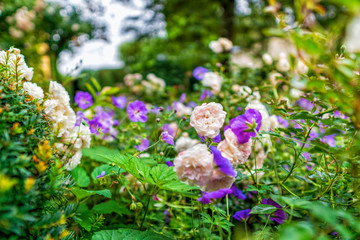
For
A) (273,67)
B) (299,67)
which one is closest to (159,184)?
(299,67)

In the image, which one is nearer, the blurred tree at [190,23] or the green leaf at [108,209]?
the green leaf at [108,209]

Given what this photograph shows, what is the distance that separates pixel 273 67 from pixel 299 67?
1.30ft

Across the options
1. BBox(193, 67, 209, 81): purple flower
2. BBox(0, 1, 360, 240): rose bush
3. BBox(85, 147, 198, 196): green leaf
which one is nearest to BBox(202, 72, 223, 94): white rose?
BBox(193, 67, 209, 81): purple flower

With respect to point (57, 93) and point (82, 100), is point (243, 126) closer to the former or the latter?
point (57, 93)

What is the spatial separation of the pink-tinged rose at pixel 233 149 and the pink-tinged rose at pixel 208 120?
46mm

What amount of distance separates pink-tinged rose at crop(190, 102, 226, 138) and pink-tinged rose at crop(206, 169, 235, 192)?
175 millimetres

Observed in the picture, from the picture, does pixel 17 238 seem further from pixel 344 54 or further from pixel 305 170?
pixel 305 170

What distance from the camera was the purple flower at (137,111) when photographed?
4.45ft

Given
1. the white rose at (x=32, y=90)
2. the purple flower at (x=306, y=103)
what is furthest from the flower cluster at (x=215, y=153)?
the purple flower at (x=306, y=103)

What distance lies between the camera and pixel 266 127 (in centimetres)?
118

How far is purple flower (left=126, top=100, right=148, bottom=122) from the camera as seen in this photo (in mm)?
1355

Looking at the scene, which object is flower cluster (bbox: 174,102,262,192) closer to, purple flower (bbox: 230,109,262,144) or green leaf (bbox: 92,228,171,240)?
purple flower (bbox: 230,109,262,144)

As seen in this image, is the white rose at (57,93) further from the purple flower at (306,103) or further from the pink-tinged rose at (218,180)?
the purple flower at (306,103)

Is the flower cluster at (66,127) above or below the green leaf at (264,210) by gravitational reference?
above
